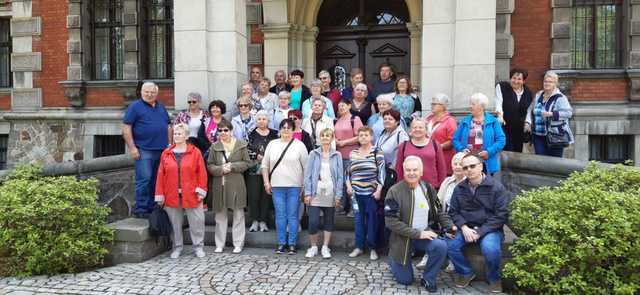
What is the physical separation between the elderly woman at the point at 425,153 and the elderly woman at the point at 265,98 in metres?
2.36

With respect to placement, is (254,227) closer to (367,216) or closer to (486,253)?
(367,216)

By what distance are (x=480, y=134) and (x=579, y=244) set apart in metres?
1.90

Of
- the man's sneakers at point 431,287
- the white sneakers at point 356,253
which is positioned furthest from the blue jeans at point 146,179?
the man's sneakers at point 431,287

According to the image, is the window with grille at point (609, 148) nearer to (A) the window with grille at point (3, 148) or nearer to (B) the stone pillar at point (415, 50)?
(B) the stone pillar at point (415, 50)

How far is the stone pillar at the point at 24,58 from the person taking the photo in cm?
1268

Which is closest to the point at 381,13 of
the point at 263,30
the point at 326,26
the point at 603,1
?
the point at 326,26

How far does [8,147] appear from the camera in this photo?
508 inches

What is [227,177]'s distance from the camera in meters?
6.09

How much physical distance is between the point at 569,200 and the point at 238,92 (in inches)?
195

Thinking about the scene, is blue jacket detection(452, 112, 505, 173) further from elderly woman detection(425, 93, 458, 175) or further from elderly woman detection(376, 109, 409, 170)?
elderly woman detection(376, 109, 409, 170)

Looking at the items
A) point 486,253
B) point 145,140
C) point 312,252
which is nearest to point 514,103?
point 486,253

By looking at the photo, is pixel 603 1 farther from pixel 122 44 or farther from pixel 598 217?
pixel 122 44

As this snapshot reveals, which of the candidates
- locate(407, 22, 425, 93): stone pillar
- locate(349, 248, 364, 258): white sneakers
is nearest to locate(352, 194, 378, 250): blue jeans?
locate(349, 248, 364, 258): white sneakers

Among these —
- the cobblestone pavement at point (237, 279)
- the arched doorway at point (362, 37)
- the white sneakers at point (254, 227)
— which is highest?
the arched doorway at point (362, 37)
